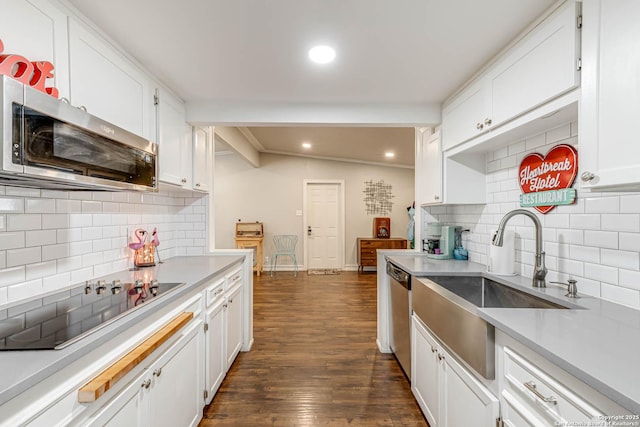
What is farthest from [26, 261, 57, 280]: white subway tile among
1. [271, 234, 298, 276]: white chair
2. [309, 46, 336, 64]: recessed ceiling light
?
[271, 234, 298, 276]: white chair

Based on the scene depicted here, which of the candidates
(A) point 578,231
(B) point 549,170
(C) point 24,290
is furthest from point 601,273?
(C) point 24,290

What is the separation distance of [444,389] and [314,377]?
1106 millimetres

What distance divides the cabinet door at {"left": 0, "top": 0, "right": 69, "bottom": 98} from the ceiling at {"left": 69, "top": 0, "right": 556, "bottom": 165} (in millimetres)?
171

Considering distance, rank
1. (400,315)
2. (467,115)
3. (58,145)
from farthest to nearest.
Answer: (400,315), (467,115), (58,145)

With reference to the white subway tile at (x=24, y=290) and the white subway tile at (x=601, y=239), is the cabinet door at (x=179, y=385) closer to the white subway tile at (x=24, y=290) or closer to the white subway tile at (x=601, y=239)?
the white subway tile at (x=24, y=290)

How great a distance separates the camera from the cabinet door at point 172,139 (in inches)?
76.0

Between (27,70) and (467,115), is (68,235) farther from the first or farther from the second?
(467,115)

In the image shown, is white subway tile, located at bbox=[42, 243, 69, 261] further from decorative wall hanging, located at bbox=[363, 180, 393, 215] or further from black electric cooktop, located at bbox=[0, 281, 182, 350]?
decorative wall hanging, located at bbox=[363, 180, 393, 215]

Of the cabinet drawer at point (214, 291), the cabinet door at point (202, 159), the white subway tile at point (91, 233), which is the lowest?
the cabinet drawer at point (214, 291)

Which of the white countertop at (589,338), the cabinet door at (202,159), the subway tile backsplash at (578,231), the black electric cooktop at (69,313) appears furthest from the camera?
the cabinet door at (202,159)

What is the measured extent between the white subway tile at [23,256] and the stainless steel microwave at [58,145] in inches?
13.3

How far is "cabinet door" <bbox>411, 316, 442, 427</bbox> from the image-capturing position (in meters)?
1.56

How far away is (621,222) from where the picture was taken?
1240 mm

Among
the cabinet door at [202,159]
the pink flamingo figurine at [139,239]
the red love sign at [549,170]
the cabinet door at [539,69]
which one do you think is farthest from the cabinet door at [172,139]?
the red love sign at [549,170]
